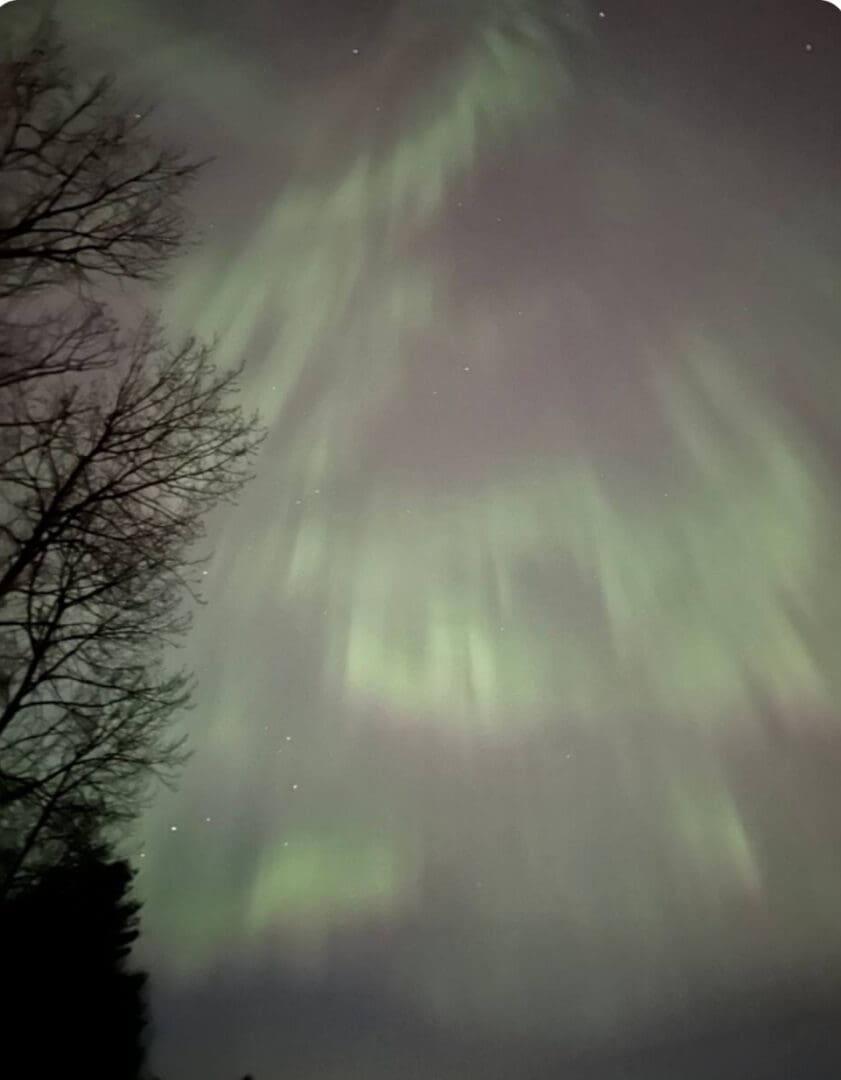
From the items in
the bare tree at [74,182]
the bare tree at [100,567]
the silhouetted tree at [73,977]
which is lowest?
the silhouetted tree at [73,977]

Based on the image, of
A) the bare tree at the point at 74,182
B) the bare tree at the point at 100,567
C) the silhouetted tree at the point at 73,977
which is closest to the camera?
the silhouetted tree at the point at 73,977

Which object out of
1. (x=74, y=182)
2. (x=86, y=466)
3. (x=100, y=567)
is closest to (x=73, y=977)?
(x=100, y=567)

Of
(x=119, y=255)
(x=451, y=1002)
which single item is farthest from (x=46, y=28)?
(x=451, y=1002)

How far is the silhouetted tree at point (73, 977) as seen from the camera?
0.79 m

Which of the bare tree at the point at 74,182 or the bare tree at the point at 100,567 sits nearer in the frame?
the bare tree at the point at 100,567

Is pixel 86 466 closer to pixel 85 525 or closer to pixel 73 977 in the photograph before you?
pixel 85 525

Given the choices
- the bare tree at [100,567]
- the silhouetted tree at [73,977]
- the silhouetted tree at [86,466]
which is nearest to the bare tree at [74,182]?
the silhouetted tree at [86,466]

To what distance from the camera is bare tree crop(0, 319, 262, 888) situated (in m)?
0.89

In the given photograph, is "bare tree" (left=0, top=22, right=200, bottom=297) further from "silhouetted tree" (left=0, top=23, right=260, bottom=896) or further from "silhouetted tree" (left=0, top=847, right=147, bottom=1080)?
"silhouetted tree" (left=0, top=847, right=147, bottom=1080)

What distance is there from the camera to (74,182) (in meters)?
1.04

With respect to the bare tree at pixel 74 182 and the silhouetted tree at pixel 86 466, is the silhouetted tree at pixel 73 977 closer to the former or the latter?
the silhouetted tree at pixel 86 466

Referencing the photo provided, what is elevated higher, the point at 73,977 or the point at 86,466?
the point at 86,466

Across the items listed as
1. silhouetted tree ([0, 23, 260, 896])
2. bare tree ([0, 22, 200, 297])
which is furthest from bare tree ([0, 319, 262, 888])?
bare tree ([0, 22, 200, 297])

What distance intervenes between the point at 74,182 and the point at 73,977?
0.83m
